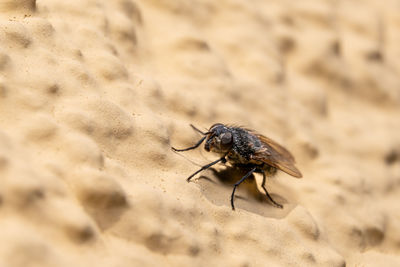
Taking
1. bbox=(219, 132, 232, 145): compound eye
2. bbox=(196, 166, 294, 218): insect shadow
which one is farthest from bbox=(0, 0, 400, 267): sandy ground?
bbox=(219, 132, 232, 145): compound eye

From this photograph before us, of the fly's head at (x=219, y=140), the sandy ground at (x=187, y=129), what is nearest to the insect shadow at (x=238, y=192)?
the sandy ground at (x=187, y=129)

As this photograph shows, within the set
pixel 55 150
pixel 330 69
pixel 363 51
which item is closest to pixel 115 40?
pixel 55 150

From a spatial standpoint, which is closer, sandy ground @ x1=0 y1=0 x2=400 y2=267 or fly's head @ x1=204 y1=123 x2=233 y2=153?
sandy ground @ x1=0 y1=0 x2=400 y2=267

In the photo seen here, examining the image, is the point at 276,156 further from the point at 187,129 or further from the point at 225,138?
the point at 187,129

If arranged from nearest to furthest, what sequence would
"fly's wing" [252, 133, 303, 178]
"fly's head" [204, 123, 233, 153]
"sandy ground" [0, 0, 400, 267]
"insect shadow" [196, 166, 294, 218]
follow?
"sandy ground" [0, 0, 400, 267]
"insect shadow" [196, 166, 294, 218]
"fly's head" [204, 123, 233, 153]
"fly's wing" [252, 133, 303, 178]

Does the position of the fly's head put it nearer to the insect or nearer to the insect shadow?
the insect

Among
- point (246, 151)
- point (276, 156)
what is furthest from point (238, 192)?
point (276, 156)
